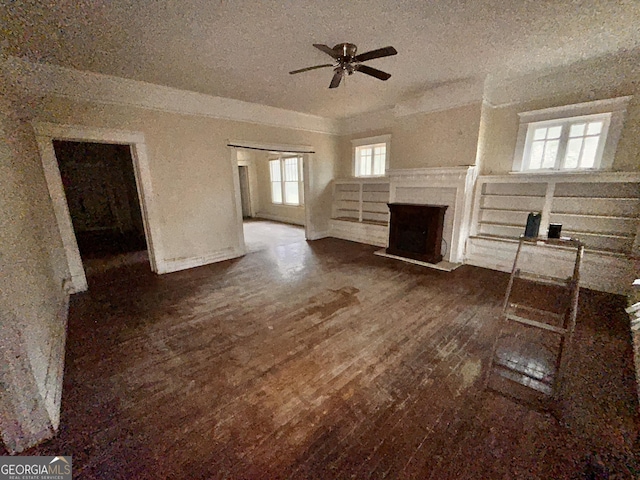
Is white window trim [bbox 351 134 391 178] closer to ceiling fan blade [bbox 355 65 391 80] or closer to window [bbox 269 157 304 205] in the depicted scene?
window [bbox 269 157 304 205]

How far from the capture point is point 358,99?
4.38m

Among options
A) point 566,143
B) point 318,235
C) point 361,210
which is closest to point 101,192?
point 318,235

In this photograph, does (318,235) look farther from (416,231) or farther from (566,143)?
(566,143)

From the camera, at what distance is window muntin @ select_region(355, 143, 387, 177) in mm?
5633

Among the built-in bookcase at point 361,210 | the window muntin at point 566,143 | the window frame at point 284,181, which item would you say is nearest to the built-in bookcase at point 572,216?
the window muntin at point 566,143

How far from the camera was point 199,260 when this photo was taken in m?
4.34

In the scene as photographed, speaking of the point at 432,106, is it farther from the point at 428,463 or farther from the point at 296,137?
the point at 428,463

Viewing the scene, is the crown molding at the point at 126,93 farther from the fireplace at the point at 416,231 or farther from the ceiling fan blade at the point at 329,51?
the fireplace at the point at 416,231

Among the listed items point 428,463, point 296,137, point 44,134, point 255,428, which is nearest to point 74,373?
point 255,428

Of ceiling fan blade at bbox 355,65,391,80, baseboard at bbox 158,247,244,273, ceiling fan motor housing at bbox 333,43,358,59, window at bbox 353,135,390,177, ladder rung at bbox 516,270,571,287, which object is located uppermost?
ceiling fan motor housing at bbox 333,43,358,59

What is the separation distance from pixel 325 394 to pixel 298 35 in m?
3.10

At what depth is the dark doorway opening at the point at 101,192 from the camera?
20.2 ft

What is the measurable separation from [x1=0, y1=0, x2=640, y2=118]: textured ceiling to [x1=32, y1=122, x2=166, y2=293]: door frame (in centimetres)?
72

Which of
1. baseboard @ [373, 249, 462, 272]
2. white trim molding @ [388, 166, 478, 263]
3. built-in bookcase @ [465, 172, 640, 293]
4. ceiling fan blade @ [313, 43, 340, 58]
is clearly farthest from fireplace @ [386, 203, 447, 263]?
ceiling fan blade @ [313, 43, 340, 58]
